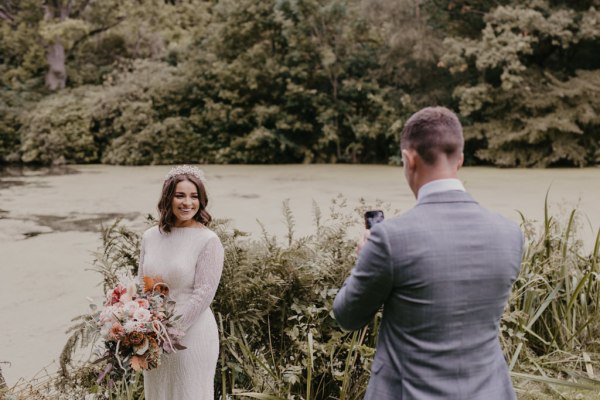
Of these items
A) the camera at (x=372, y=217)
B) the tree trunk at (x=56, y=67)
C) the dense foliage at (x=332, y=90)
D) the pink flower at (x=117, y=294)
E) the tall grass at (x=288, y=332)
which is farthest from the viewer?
the tree trunk at (x=56, y=67)

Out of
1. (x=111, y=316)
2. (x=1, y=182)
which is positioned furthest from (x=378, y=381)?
(x=1, y=182)

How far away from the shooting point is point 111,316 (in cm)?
197

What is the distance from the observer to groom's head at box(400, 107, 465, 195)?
1.33 metres

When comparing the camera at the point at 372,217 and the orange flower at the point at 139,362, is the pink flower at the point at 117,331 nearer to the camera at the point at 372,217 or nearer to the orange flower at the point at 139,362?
the orange flower at the point at 139,362

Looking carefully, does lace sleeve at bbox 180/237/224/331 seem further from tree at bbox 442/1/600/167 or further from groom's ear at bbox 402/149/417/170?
tree at bbox 442/1/600/167

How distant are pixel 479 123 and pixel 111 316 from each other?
13.7 metres

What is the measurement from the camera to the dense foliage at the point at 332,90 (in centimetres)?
1359

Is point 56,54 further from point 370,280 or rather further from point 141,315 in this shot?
point 370,280

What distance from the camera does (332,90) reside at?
53.4 feet

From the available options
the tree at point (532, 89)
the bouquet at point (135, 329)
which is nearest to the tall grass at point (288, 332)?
the bouquet at point (135, 329)

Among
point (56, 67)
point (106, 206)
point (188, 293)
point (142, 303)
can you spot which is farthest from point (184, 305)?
point (56, 67)

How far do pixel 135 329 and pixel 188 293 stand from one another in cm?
34

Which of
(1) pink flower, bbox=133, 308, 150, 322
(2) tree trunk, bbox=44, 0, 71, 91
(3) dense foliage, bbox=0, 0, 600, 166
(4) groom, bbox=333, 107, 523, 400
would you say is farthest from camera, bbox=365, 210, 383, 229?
(2) tree trunk, bbox=44, 0, 71, 91

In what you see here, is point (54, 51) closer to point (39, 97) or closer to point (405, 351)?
point (39, 97)
